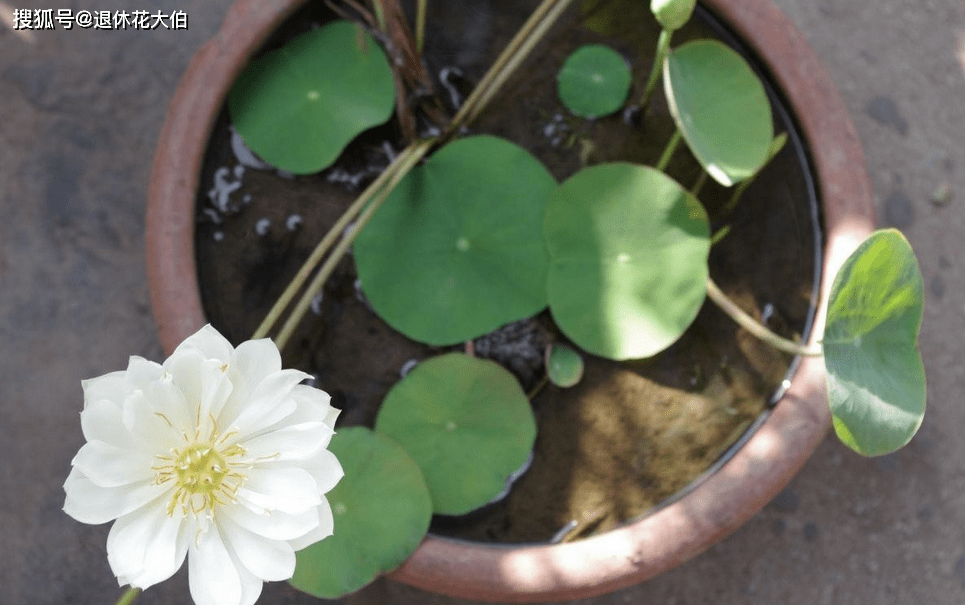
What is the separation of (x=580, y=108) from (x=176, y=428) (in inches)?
28.5

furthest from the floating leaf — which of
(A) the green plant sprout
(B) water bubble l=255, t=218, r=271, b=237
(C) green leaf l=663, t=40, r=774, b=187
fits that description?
Answer: (B) water bubble l=255, t=218, r=271, b=237

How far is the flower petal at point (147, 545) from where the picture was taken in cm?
63

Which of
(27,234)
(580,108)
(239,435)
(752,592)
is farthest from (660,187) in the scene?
(27,234)

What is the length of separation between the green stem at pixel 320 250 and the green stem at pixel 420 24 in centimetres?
15

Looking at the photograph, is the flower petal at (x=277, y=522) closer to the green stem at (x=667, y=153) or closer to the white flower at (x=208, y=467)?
the white flower at (x=208, y=467)

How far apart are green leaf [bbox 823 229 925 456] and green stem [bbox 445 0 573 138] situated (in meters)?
0.54

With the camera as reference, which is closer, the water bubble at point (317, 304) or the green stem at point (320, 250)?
the green stem at point (320, 250)

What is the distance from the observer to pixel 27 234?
144cm

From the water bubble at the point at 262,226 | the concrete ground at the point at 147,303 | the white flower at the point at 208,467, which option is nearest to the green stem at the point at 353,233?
the water bubble at the point at 262,226

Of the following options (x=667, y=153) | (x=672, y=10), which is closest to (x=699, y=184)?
(x=667, y=153)

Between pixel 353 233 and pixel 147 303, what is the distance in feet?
2.11

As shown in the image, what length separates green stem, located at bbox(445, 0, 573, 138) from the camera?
41.9 inches

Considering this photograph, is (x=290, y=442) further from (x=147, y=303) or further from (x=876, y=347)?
(x=147, y=303)

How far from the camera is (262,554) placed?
644mm
